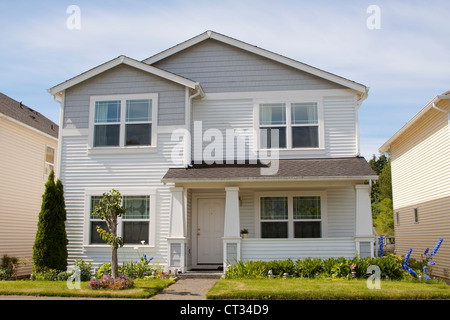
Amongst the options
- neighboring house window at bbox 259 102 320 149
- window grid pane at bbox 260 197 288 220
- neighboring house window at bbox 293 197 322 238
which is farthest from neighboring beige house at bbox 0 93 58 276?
neighboring house window at bbox 293 197 322 238

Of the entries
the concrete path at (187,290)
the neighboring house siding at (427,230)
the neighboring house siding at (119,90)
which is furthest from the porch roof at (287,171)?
the neighboring house siding at (427,230)

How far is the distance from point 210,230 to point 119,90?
5545mm

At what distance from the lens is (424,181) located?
1772cm

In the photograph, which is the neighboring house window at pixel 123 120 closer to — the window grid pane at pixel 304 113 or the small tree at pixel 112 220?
the small tree at pixel 112 220

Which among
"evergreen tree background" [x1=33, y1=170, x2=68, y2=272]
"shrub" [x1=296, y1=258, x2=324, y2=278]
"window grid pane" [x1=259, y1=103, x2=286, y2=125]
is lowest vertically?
"shrub" [x1=296, y1=258, x2=324, y2=278]

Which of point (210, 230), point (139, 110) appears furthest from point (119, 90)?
point (210, 230)

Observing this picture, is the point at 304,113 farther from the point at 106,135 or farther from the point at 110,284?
the point at 110,284

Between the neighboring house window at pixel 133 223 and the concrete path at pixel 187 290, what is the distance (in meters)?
2.36

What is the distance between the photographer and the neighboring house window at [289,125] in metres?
15.3

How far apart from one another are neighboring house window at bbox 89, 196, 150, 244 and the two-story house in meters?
0.03

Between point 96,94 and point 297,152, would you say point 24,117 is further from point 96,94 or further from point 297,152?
point 297,152

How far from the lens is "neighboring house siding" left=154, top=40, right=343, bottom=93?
1567 cm

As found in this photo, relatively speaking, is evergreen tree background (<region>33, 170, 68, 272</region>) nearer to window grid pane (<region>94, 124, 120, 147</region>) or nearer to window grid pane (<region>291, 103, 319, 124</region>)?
window grid pane (<region>94, 124, 120, 147</region>)

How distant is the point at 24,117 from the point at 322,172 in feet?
39.6
